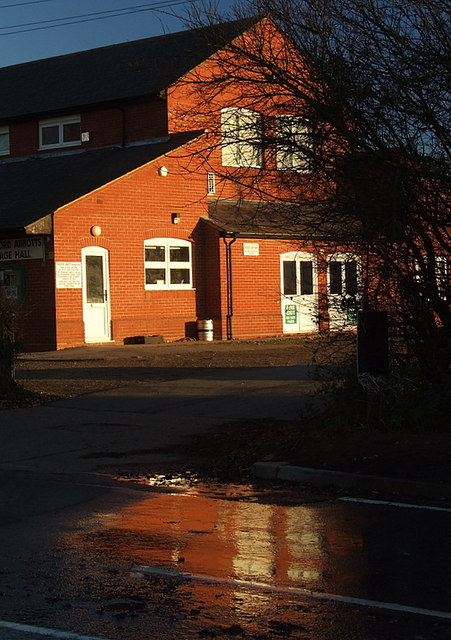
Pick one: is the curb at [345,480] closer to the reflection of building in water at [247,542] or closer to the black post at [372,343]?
the reflection of building in water at [247,542]

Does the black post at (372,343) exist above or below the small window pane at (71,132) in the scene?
below

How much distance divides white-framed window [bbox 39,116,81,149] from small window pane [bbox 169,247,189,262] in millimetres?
5856

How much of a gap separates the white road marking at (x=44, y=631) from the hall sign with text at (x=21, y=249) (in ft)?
72.2

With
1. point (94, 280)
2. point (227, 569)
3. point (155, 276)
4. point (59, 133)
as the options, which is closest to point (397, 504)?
point (227, 569)

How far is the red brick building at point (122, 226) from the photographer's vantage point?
2703 cm

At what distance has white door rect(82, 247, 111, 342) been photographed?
90.6 ft

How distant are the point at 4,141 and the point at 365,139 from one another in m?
26.2

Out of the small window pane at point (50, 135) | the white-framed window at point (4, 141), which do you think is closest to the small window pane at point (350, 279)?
the small window pane at point (50, 135)

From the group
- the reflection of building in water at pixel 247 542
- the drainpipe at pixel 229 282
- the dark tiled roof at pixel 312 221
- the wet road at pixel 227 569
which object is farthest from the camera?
the drainpipe at pixel 229 282

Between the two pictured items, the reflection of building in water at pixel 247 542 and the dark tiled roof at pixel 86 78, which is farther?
the dark tiled roof at pixel 86 78

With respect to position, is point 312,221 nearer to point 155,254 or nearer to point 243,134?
point 243,134

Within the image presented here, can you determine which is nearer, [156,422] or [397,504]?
[397,504]

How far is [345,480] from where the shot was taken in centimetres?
966

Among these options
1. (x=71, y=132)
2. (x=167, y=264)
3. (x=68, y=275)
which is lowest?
(x=68, y=275)
